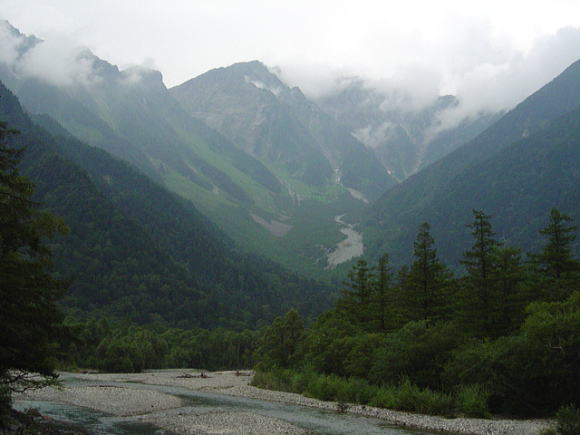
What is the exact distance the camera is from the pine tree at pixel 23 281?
19656 mm

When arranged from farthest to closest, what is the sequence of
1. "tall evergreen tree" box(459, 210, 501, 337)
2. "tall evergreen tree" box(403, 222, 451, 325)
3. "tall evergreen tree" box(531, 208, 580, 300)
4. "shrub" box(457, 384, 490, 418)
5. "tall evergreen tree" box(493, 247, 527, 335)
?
"tall evergreen tree" box(403, 222, 451, 325) → "tall evergreen tree" box(531, 208, 580, 300) → "tall evergreen tree" box(459, 210, 501, 337) → "tall evergreen tree" box(493, 247, 527, 335) → "shrub" box(457, 384, 490, 418)

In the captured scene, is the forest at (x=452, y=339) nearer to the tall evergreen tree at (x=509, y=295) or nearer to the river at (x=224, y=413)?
the tall evergreen tree at (x=509, y=295)

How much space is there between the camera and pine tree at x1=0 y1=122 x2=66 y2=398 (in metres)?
19.7

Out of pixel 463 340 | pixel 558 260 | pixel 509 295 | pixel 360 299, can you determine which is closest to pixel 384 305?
pixel 360 299

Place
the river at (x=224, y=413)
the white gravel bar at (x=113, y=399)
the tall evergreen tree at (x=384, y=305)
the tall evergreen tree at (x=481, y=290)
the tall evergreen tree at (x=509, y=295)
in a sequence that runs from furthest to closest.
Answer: the tall evergreen tree at (x=384, y=305)
the tall evergreen tree at (x=481, y=290)
the tall evergreen tree at (x=509, y=295)
the white gravel bar at (x=113, y=399)
the river at (x=224, y=413)

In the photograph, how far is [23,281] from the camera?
19844mm

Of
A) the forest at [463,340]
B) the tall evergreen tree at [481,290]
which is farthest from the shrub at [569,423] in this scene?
the tall evergreen tree at [481,290]

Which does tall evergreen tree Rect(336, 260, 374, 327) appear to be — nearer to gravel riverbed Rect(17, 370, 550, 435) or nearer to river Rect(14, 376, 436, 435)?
gravel riverbed Rect(17, 370, 550, 435)

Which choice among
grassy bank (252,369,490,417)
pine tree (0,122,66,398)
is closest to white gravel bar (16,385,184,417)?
grassy bank (252,369,490,417)

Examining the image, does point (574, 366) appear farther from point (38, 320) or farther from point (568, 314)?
point (38, 320)

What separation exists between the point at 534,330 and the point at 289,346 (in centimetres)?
5016

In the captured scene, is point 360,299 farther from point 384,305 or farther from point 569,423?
point 569,423

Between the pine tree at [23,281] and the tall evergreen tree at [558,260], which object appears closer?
the pine tree at [23,281]

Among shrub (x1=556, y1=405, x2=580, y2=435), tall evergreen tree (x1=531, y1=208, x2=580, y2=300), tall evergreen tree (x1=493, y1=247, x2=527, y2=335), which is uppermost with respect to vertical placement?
tall evergreen tree (x1=531, y1=208, x2=580, y2=300)
